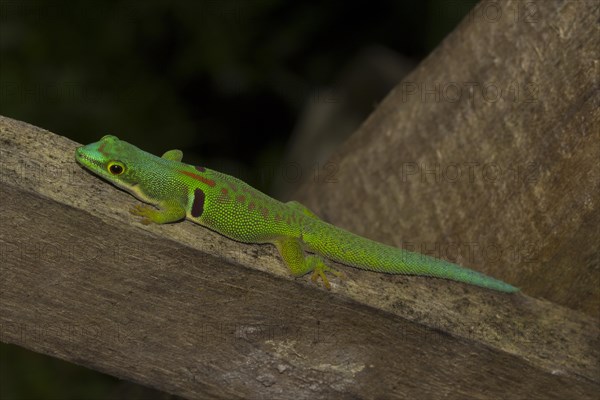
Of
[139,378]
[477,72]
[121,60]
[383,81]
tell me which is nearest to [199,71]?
[121,60]

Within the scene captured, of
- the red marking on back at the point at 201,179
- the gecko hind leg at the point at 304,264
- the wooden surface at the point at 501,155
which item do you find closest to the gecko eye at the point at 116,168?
the red marking on back at the point at 201,179

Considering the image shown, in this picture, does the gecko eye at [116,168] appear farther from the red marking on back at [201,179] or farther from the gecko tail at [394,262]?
the gecko tail at [394,262]

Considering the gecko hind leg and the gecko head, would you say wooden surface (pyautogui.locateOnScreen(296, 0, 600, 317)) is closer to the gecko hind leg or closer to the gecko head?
the gecko hind leg

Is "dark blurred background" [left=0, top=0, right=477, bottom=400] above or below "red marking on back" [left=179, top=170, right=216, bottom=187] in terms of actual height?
above

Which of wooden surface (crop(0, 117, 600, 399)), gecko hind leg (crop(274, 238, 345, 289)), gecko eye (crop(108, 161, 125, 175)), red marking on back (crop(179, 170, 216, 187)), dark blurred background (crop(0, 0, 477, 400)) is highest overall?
dark blurred background (crop(0, 0, 477, 400))

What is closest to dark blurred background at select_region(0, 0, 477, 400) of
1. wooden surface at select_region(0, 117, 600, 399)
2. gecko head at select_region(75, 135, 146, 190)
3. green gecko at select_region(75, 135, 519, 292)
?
green gecko at select_region(75, 135, 519, 292)

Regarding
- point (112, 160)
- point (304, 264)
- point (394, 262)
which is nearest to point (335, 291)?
point (304, 264)

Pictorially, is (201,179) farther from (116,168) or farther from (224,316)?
(224,316)
